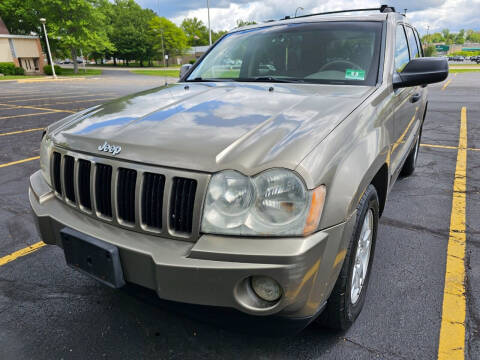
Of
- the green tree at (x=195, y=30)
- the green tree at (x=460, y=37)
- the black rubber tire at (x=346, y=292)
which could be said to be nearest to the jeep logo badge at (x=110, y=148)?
the black rubber tire at (x=346, y=292)

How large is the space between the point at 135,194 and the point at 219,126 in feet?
1.76

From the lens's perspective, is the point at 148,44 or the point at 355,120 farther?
the point at 148,44

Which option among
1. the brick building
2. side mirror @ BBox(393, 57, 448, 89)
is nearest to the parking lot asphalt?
side mirror @ BBox(393, 57, 448, 89)

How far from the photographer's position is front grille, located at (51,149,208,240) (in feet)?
5.19

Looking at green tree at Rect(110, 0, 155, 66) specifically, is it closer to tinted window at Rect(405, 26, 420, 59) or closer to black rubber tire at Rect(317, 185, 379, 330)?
tinted window at Rect(405, 26, 420, 59)

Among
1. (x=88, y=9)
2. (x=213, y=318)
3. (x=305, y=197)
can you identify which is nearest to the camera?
(x=305, y=197)

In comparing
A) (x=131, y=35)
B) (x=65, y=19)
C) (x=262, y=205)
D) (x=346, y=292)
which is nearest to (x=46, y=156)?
(x=262, y=205)

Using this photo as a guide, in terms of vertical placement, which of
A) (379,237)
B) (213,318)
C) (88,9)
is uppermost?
(88,9)

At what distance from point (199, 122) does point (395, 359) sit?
1.57m

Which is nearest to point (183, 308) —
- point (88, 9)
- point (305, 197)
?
Result: point (305, 197)

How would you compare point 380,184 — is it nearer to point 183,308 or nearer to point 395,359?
point 395,359

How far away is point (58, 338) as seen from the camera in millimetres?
2062

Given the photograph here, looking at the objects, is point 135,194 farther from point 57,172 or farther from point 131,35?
point 131,35

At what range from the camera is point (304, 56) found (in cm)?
294
